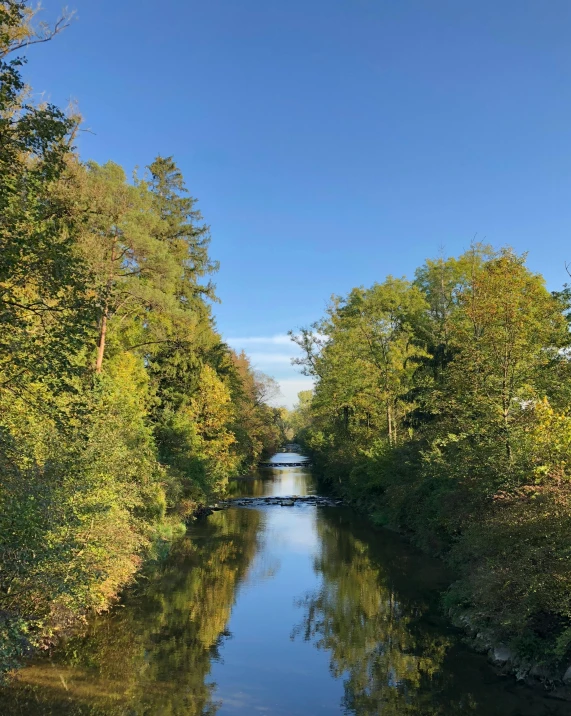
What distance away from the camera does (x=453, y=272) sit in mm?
35656

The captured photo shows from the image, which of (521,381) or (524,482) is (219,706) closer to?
(524,482)

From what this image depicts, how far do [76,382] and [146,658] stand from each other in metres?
7.88

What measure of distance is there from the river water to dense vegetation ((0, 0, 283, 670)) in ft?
4.12

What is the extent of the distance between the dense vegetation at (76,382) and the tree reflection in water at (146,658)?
2.70 feet

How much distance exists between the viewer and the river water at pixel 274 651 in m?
10.3

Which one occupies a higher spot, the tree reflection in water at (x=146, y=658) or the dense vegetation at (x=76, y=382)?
the dense vegetation at (x=76, y=382)

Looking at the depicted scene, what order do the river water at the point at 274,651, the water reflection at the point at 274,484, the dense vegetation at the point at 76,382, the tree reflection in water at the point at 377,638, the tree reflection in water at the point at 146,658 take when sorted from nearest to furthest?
the dense vegetation at the point at 76,382 → the tree reflection in water at the point at 146,658 → the river water at the point at 274,651 → the tree reflection in water at the point at 377,638 → the water reflection at the point at 274,484

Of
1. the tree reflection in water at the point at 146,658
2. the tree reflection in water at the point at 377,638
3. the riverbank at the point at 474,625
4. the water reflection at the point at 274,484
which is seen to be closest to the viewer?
the tree reflection in water at the point at 146,658

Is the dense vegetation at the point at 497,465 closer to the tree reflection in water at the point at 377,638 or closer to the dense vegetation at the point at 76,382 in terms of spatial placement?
the tree reflection in water at the point at 377,638

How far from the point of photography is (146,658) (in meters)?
12.2

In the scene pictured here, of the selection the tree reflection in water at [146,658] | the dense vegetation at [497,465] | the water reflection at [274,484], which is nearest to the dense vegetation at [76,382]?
the tree reflection in water at [146,658]

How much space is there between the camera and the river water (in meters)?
10.3

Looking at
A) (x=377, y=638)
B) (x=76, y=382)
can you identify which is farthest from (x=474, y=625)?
(x=76, y=382)

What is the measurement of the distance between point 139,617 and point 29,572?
710cm
